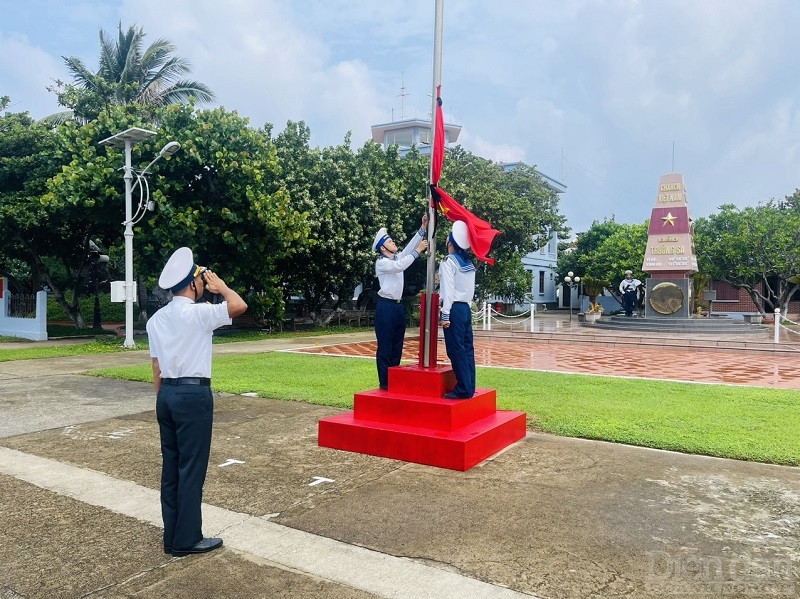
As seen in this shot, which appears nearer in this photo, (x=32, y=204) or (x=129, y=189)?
(x=129, y=189)

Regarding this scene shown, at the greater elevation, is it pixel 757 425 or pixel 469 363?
pixel 469 363

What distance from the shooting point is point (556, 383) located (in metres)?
9.24

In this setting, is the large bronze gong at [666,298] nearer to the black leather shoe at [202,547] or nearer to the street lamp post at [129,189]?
the street lamp post at [129,189]

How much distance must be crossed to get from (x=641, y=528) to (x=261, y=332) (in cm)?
1788

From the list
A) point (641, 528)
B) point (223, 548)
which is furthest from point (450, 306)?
point (223, 548)

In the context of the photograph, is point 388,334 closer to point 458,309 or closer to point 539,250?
point 458,309

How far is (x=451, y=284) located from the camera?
5289 mm

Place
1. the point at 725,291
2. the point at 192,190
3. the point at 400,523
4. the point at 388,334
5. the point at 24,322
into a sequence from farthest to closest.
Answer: the point at 725,291 < the point at 24,322 < the point at 192,190 < the point at 388,334 < the point at 400,523

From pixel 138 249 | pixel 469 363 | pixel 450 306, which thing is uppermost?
pixel 138 249

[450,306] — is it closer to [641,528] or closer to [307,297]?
[641,528]

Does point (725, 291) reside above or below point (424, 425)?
above

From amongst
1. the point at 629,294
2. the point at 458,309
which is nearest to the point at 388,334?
the point at 458,309

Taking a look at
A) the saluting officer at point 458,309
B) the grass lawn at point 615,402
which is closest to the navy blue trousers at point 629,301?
the grass lawn at point 615,402

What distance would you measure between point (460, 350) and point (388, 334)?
2.73 feet
